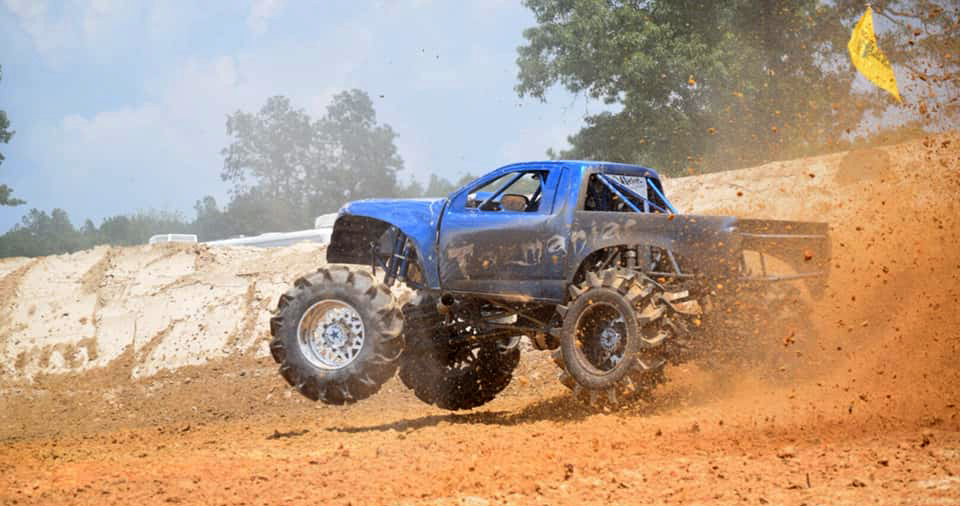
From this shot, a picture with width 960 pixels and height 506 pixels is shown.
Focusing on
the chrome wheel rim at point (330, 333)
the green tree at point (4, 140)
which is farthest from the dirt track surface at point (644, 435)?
the green tree at point (4, 140)

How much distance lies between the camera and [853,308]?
942 centimetres

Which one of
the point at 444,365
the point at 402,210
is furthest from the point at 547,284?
the point at 444,365

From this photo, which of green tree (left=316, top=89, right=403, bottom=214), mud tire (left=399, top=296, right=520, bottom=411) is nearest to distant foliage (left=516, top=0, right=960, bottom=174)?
mud tire (left=399, top=296, right=520, bottom=411)

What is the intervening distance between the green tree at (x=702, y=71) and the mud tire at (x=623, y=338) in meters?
18.1

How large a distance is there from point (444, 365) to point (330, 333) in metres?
1.40

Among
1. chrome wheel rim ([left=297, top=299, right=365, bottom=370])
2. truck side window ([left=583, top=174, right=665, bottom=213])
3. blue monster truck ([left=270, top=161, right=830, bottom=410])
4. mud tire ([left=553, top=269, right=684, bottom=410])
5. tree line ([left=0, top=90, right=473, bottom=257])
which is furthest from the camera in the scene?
tree line ([left=0, top=90, right=473, bottom=257])

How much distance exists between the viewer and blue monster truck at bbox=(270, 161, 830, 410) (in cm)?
847

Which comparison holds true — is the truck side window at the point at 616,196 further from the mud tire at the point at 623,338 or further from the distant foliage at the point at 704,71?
the distant foliage at the point at 704,71

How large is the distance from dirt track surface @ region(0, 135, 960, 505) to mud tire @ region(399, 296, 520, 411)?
244mm

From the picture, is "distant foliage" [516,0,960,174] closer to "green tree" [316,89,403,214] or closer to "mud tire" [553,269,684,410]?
"mud tire" [553,269,684,410]

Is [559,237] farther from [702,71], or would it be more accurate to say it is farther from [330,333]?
[702,71]

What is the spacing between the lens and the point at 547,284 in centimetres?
897

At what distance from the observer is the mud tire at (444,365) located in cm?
998

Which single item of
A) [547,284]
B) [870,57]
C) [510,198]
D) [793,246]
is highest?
[870,57]
